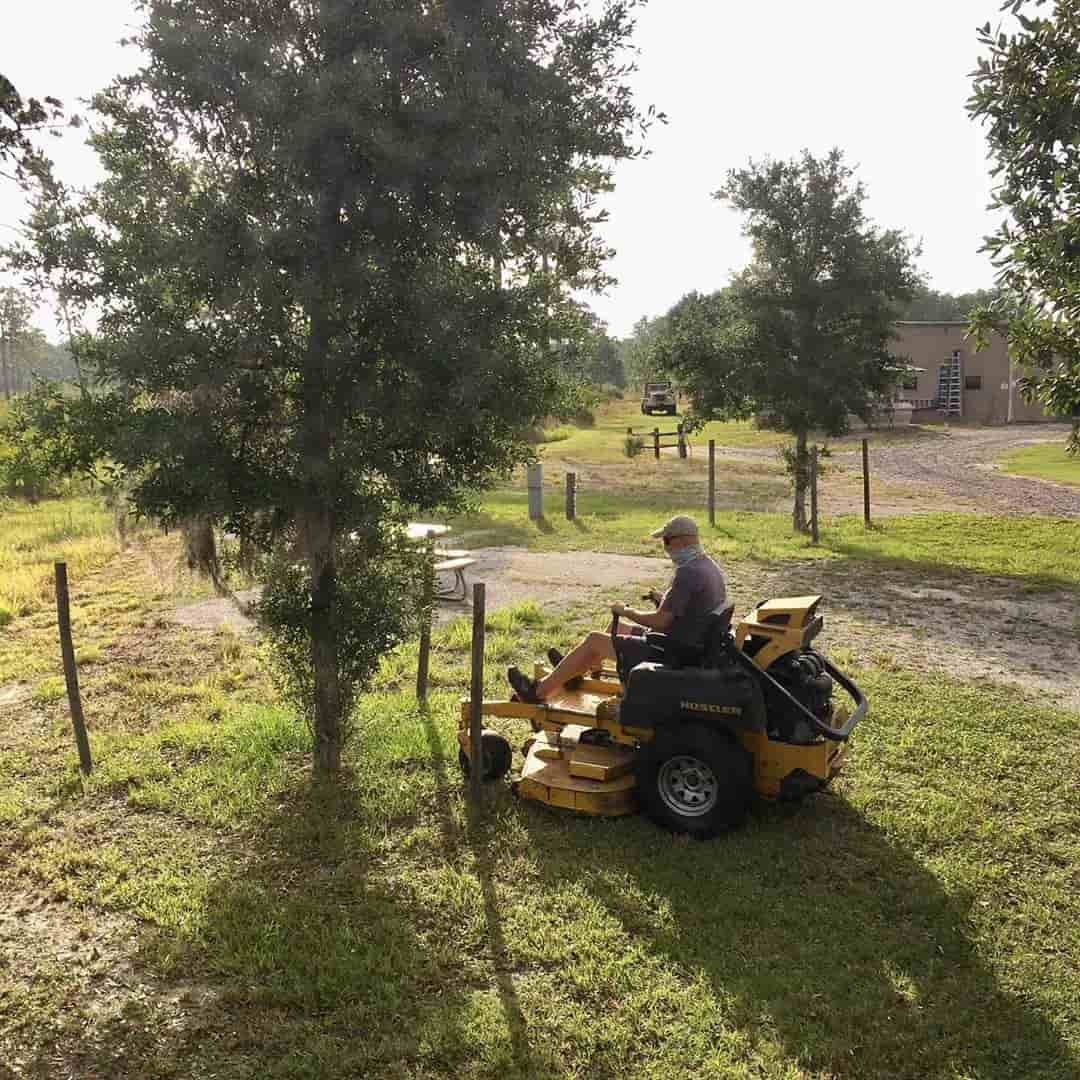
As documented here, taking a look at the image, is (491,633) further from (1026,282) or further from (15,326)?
(15,326)

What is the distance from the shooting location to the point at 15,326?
90.5 metres

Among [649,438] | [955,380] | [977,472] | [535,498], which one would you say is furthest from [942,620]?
[955,380]

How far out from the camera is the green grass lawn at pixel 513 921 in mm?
4109

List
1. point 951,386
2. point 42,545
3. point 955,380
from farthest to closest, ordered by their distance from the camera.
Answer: point 951,386 < point 955,380 < point 42,545

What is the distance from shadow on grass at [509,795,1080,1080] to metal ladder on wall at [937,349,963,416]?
177 ft

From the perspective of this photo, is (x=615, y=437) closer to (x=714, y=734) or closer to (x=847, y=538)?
(x=847, y=538)

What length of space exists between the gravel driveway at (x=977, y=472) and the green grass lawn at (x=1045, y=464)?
665 mm

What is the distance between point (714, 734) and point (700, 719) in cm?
Answer: 13

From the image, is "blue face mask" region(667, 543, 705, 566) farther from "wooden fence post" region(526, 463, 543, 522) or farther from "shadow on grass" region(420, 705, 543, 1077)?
"wooden fence post" region(526, 463, 543, 522)

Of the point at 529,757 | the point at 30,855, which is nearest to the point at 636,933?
the point at 529,757

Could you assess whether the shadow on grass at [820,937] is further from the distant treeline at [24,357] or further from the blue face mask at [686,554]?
the distant treeline at [24,357]

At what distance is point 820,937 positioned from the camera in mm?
4867

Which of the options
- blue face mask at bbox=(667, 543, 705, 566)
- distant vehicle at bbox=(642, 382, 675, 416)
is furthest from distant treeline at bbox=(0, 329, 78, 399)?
blue face mask at bbox=(667, 543, 705, 566)

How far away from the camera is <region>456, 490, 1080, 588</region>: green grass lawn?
1533cm
